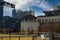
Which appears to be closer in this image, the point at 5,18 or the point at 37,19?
the point at 37,19

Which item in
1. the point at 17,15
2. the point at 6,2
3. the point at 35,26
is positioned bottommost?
the point at 35,26

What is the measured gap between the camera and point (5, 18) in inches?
2045

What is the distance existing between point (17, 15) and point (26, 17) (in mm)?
9954

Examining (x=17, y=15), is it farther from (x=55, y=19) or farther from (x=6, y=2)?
(x=55, y=19)

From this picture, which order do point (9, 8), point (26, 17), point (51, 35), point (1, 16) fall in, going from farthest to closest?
point (9, 8) < point (1, 16) < point (26, 17) < point (51, 35)

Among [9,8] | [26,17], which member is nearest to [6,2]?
[9,8]

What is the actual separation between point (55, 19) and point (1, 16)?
2088 centimetres

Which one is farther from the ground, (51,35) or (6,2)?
(6,2)

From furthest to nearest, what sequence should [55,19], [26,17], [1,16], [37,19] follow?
[1,16]
[26,17]
[37,19]
[55,19]

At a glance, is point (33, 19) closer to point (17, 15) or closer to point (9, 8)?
point (17, 15)

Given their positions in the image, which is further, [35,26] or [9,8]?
[9,8]

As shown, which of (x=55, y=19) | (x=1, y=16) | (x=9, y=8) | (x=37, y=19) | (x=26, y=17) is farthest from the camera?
(x=9, y=8)

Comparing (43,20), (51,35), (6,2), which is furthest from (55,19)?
(51,35)

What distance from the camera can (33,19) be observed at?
145 feet
